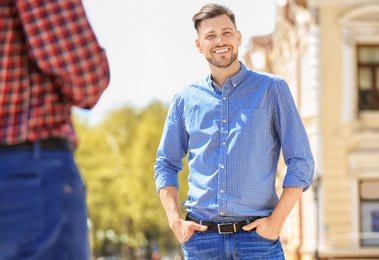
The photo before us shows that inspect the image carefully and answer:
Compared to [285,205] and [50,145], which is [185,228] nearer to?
[285,205]

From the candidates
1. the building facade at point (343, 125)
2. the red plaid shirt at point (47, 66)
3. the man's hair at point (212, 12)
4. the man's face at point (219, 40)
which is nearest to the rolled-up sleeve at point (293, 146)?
the man's face at point (219, 40)

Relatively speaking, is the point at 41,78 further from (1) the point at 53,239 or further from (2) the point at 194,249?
(2) the point at 194,249

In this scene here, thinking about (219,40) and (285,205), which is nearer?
(285,205)

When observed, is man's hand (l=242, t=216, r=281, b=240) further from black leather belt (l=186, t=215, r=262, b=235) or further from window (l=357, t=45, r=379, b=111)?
window (l=357, t=45, r=379, b=111)

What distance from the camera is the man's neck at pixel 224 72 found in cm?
493

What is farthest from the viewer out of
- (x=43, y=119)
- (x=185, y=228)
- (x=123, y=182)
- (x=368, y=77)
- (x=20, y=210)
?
(x=123, y=182)

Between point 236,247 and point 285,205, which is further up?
point 285,205

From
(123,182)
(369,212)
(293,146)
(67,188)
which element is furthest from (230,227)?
(123,182)

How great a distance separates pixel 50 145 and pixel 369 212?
24.3 meters

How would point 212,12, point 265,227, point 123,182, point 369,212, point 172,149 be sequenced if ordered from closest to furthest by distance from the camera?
point 265,227, point 212,12, point 172,149, point 369,212, point 123,182

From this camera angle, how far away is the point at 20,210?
109 inches

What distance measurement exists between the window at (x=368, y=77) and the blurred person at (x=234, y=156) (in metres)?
22.1

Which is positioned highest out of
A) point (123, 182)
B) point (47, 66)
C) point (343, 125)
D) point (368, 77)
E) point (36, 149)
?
point (368, 77)

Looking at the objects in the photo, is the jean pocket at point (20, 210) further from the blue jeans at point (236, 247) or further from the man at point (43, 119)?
the blue jeans at point (236, 247)
